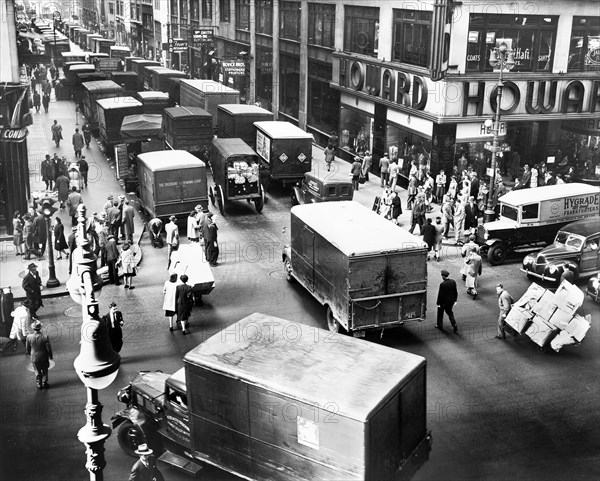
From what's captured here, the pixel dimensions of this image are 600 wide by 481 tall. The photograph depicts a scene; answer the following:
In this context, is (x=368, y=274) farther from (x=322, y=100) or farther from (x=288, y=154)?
(x=322, y=100)

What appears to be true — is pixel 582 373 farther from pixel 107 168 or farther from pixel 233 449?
pixel 107 168

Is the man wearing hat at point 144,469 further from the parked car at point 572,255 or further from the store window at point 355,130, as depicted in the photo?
the store window at point 355,130

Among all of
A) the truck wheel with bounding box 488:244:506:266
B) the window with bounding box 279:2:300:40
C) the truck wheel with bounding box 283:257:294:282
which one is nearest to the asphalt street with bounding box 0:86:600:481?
the truck wheel with bounding box 283:257:294:282

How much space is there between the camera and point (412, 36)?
3231 cm

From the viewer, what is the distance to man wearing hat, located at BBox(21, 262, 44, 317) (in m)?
18.1

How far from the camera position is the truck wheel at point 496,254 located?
2308 centimetres

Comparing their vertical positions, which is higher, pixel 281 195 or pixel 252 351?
pixel 252 351

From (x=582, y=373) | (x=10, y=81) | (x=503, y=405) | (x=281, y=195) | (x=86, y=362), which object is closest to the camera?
(x=86, y=362)

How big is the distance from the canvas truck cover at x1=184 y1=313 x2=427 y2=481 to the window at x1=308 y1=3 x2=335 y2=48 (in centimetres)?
3269

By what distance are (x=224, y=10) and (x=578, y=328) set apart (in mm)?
52366

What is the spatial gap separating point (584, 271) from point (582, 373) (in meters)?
6.58

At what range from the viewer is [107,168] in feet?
121

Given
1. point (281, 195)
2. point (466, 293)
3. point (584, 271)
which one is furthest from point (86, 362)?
point (281, 195)

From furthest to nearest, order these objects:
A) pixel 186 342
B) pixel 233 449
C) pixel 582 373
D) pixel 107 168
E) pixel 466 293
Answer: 1. pixel 107 168
2. pixel 466 293
3. pixel 186 342
4. pixel 582 373
5. pixel 233 449
